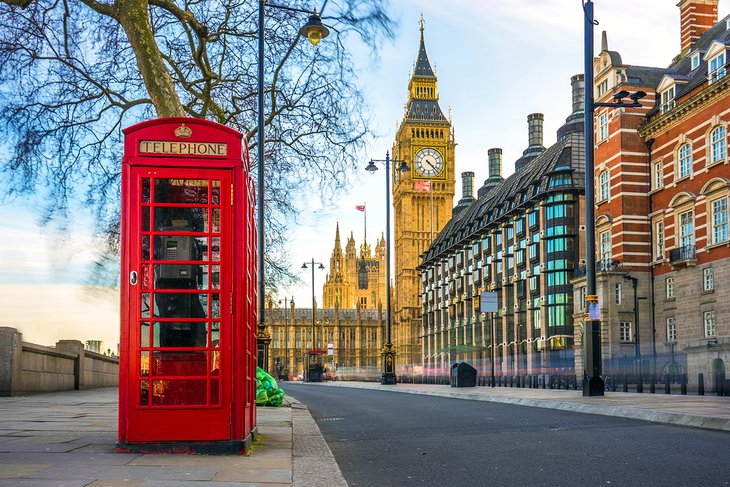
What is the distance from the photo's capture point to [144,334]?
7.07 meters

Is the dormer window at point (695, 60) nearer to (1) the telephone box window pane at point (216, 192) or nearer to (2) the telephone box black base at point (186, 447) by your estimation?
(1) the telephone box window pane at point (216, 192)

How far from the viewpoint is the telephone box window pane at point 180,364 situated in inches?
278

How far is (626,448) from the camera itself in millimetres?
8328

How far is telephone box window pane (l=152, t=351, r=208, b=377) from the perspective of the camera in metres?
7.05

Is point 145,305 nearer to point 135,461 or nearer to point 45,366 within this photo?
point 135,461

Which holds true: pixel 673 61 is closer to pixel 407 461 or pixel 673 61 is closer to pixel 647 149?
pixel 647 149

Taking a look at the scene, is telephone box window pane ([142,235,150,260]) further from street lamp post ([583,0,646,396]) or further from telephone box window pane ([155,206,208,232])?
street lamp post ([583,0,646,396])

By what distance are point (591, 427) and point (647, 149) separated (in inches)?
1559

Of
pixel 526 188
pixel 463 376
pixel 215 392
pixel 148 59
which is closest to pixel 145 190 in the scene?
pixel 215 392

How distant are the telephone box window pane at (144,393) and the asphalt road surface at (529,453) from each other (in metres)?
1.79

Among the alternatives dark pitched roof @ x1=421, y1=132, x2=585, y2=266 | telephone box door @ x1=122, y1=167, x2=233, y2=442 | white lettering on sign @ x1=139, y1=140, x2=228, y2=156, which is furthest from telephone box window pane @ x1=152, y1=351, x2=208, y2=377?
dark pitched roof @ x1=421, y1=132, x2=585, y2=266

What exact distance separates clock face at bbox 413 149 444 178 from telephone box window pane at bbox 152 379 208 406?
131 m

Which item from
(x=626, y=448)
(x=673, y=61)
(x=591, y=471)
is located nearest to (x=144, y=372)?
(x=591, y=471)

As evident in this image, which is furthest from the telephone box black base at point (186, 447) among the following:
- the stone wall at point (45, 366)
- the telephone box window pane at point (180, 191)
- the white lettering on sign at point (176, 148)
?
the stone wall at point (45, 366)
